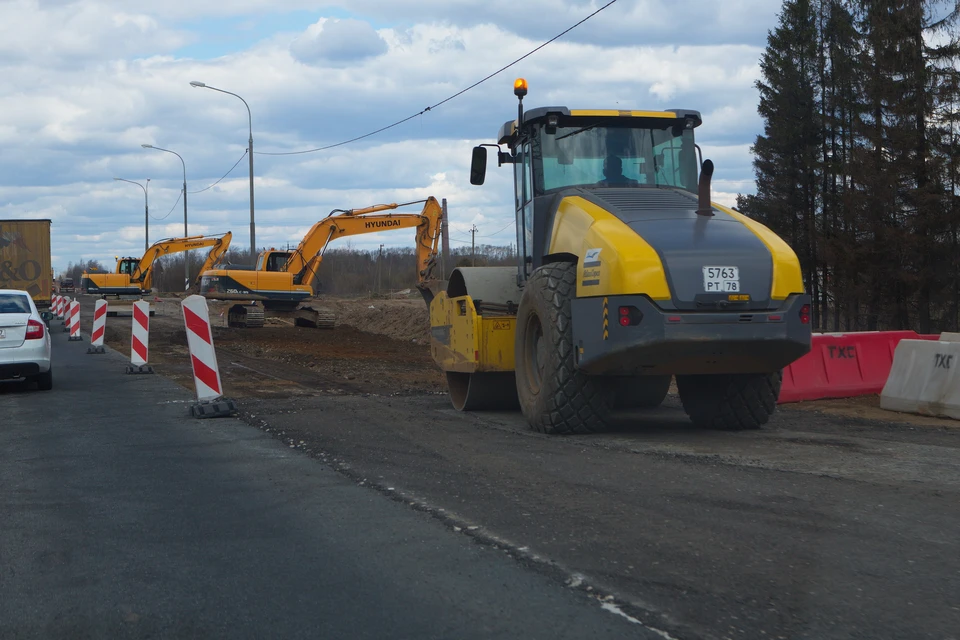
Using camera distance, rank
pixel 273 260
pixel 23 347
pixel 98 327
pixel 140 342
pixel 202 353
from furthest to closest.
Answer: pixel 273 260 → pixel 98 327 → pixel 140 342 → pixel 23 347 → pixel 202 353

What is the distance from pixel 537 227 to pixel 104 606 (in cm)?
664

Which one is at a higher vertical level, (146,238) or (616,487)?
(146,238)

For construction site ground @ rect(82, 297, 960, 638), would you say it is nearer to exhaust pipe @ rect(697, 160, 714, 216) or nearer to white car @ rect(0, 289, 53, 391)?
exhaust pipe @ rect(697, 160, 714, 216)

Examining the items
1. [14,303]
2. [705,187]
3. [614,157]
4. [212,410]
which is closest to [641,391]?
[614,157]

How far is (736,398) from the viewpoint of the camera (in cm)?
945

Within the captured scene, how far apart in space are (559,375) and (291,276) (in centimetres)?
2522

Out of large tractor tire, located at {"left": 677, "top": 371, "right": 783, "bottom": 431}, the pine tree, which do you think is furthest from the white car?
the pine tree

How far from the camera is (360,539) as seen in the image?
535 centimetres

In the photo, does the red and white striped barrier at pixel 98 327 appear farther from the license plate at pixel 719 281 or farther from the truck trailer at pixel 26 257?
the license plate at pixel 719 281

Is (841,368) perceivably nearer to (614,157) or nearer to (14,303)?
(614,157)

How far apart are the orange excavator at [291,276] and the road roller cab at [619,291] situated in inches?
801

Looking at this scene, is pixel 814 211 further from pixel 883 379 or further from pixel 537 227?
pixel 537 227

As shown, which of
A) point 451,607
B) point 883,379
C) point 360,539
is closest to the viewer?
point 451,607

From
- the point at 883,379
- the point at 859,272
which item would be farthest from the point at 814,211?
the point at 883,379
